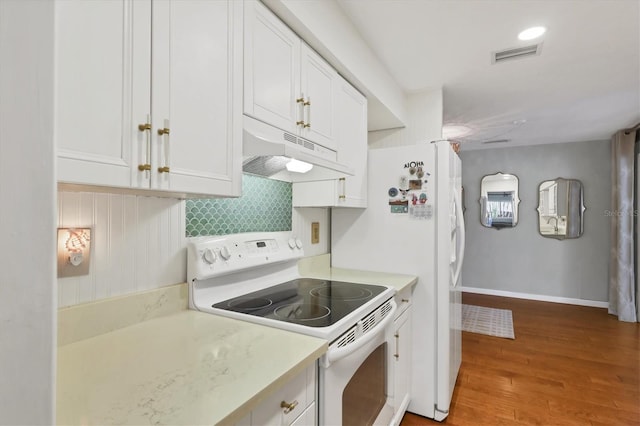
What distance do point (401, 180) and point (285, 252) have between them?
3.01 ft

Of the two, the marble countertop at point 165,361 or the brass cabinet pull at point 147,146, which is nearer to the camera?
the marble countertop at point 165,361

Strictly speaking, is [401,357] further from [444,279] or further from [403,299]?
[444,279]

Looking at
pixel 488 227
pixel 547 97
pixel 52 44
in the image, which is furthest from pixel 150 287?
pixel 488 227

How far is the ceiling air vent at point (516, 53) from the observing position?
2109 mm

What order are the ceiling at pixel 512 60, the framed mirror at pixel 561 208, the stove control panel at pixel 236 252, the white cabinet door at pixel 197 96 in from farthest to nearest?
the framed mirror at pixel 561 208 → the ceiling at pixel 512 60 → the stove control panel at pixel 236 252 → the white cabinet door at pixel 197 96

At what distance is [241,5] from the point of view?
3.83 ft

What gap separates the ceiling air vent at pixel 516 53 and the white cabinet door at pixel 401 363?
1770mm

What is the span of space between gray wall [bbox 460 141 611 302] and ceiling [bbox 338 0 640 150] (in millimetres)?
1241

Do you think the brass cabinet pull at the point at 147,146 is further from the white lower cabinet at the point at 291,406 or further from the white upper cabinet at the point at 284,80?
the white lower cabinet at the point at 291,406

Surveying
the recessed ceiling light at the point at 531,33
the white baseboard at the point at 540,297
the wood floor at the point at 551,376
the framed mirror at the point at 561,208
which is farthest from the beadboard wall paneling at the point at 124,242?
the framed mirror at the point at 561,208

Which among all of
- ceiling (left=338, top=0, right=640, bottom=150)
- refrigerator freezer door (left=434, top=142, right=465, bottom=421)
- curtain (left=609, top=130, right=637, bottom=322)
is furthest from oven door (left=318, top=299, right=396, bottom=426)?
curtain (left=609, top=130, right=637, bottom=322)

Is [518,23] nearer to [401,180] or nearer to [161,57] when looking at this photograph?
[401,180]

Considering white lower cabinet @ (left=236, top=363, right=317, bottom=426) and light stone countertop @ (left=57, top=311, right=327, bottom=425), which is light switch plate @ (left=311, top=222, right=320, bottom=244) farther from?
white lower cabinet @ (left=236, top=363, right=317, bottom=426)

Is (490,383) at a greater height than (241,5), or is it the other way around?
(241,5)
